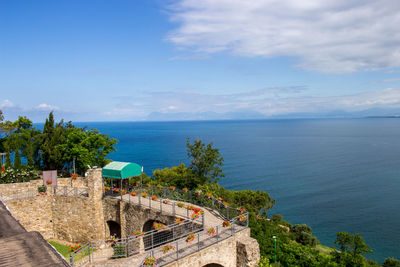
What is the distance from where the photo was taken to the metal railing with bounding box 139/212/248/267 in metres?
12.0

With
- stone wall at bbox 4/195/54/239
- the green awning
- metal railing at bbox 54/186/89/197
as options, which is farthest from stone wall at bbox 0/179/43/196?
the green awning

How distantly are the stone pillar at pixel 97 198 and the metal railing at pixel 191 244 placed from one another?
34.5 ft

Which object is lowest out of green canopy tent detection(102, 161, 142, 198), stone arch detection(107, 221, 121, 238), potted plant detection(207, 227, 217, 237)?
stone arch detection(107, 221, 121, 238)

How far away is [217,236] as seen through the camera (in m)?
13.8

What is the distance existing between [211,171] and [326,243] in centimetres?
2183

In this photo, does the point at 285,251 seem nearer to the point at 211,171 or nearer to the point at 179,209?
the point at 179,209

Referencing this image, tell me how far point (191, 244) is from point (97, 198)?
37.4 ft

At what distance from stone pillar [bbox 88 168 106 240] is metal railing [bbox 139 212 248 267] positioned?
10.5 metres

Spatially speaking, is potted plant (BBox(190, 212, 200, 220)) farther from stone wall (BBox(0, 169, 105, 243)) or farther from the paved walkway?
stone wall (BBox(0, 169, 105, 243))

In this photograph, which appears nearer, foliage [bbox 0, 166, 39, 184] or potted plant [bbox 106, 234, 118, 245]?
potted plant [bbox 106, 234, 118, 245]

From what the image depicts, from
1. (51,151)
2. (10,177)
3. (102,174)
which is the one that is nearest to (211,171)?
(102,174)

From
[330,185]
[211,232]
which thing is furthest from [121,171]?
[330,185]

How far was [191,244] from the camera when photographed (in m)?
13.5

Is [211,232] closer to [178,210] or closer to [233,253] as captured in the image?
[233,253]
